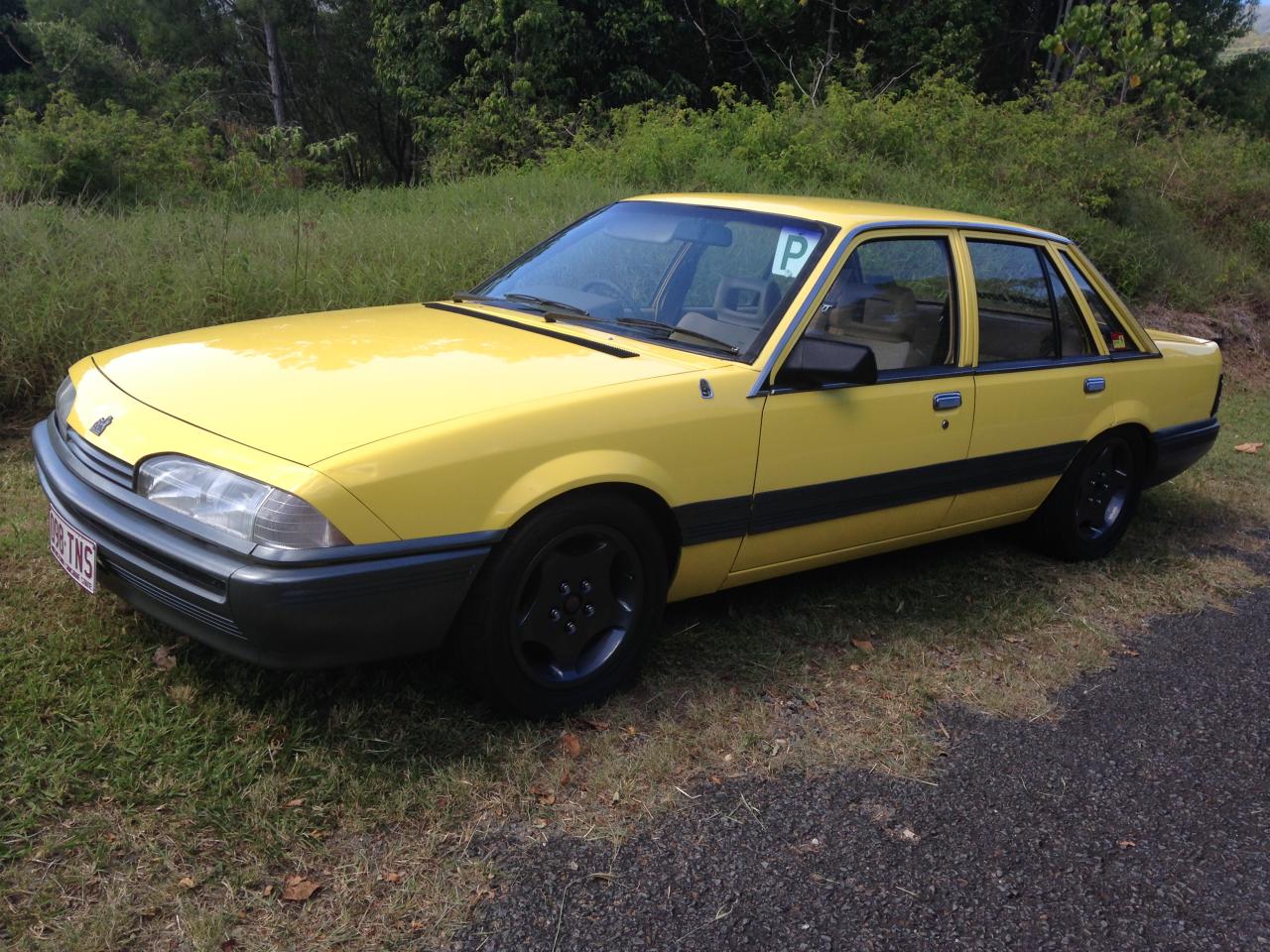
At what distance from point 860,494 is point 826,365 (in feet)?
1.89

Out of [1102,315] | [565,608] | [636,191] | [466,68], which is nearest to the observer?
[565,608]

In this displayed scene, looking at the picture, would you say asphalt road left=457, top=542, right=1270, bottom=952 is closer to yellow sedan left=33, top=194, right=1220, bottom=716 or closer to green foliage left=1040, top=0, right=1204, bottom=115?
yellow sedan left=33, top=194, right=1220, bottom=716

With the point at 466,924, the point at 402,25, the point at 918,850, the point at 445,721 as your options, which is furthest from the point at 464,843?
the point at 402,25

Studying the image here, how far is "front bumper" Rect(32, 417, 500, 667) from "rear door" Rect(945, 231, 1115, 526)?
2.25m

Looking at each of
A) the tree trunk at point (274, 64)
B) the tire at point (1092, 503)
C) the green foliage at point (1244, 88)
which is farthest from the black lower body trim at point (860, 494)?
the green foliage at point (1244, 88)

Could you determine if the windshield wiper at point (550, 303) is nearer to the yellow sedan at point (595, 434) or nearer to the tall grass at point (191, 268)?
the yellow sedan at point (595, 434)

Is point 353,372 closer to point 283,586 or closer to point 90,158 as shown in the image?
point 283,586

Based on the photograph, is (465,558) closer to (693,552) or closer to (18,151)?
(693,552)

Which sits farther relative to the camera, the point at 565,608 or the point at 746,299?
the point at 746,299

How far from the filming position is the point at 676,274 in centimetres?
393

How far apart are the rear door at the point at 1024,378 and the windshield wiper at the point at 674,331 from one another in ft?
3.74

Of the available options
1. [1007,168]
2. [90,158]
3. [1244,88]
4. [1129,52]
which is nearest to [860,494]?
[90,158]

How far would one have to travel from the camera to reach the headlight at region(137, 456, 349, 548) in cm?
251

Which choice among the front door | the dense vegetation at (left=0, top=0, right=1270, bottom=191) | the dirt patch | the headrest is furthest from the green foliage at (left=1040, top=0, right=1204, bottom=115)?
the headrest
